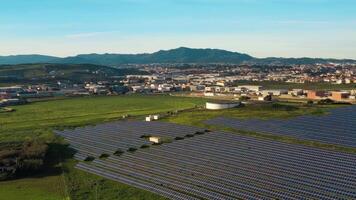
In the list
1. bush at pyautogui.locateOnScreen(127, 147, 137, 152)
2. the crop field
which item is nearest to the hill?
the crop field

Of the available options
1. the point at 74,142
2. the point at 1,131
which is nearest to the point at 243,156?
the point at 74,142

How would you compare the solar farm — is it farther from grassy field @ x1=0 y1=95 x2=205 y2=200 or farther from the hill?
the hill

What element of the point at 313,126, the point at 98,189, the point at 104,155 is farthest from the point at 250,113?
the point at 98,189

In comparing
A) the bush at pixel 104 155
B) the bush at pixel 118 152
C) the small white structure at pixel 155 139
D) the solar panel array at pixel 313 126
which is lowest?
the bush at pixel 104 155

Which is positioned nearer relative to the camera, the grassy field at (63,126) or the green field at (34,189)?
the grassy field at (63,126)

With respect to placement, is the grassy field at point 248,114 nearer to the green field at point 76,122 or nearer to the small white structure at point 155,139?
the green field at point 76,122

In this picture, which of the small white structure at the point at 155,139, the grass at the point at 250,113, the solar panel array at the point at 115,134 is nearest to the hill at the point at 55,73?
the grass at the point at 250,113

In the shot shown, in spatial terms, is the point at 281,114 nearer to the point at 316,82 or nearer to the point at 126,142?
the point at 126,142

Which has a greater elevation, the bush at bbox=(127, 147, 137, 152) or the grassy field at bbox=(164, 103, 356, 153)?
the grassy field at bbox=(164, 103, 356, 153)

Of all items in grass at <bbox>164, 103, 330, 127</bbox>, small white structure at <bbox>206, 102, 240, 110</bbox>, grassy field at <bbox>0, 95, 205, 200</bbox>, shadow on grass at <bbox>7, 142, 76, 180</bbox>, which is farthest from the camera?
small white structure at <bbox>206, 102, 240, 110</bbox>
